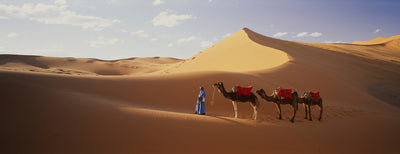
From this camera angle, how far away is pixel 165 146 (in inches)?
207

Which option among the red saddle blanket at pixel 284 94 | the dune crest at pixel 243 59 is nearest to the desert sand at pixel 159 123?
the red saddle blanket at pixel 284 94

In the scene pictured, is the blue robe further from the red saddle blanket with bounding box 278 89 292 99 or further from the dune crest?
the dune crest

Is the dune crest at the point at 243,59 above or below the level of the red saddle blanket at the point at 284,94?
above

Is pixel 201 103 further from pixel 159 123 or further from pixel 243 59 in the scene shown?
pixel 243 59

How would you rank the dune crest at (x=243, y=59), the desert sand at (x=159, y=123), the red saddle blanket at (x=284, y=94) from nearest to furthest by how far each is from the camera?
the desert sand at (x=159, y=123) < the red saddle blanket at (x=284, y=94) < the dune crest at (x=243, y=59)

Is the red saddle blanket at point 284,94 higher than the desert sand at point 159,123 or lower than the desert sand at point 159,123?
higher

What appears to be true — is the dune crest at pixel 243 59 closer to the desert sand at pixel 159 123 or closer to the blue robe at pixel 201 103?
the desert sand at pixel 159 123

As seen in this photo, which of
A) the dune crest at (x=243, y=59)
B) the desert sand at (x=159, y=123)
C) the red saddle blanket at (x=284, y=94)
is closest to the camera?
the desert sand at (x=159, y=123)

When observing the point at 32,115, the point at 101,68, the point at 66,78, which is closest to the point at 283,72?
the point at 66,78

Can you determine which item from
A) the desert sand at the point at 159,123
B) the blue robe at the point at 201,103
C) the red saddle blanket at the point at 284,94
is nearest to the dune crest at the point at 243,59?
the desert sand at the point at 159,123

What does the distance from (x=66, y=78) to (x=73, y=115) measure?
557 cm

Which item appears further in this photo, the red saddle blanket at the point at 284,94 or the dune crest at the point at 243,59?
the dune crest at the point at 243,59

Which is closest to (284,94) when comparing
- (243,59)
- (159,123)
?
(159,123)

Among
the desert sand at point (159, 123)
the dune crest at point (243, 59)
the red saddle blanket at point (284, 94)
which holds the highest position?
the dune crest at point (243, 59)
